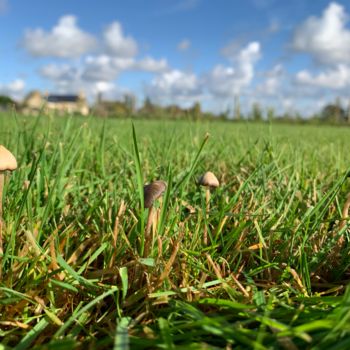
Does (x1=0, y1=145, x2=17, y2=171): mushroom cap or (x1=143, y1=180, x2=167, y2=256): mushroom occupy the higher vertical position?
(x1=0, y1=145, x2=17, y2=171): mushroom cap

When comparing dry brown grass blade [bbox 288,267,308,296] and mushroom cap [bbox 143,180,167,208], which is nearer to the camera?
dry brown grass blade [bbox 288,267,308,296]

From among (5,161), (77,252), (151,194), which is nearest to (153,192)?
(151,194)

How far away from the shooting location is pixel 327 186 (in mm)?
1574

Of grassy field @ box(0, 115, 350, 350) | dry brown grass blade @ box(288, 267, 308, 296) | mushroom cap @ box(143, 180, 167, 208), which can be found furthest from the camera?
mushroom cap @ box(143, 180, 167, 208)

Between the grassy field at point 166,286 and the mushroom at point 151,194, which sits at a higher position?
the mushroom at point 151,194

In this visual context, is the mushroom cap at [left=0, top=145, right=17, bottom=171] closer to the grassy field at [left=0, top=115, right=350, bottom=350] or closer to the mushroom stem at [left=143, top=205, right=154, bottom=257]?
the grassy field at [left=0, top=115, right=350, bottom=350]

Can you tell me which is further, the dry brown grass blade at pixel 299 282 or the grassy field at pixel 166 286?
the dry brown grass blade at pixel 299 282

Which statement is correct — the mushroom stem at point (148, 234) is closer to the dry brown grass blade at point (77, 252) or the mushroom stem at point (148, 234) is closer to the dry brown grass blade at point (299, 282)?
the dry brown grass blade at point (77, 252)

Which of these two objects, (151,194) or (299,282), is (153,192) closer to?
(151,194)

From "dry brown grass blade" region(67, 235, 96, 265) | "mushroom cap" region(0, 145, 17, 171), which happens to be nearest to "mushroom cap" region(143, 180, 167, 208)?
"dry brown grass blade" region(67, 235, 96, 265)

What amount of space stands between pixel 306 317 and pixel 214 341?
0.55ft

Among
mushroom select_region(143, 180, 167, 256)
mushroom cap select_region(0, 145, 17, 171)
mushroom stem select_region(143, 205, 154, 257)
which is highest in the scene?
mushroom cap select_region(0, 145, 17, 171)

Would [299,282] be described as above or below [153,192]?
below

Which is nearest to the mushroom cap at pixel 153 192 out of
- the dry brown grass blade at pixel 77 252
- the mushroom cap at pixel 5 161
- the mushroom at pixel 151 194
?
the mushroom at pixel 151 194
